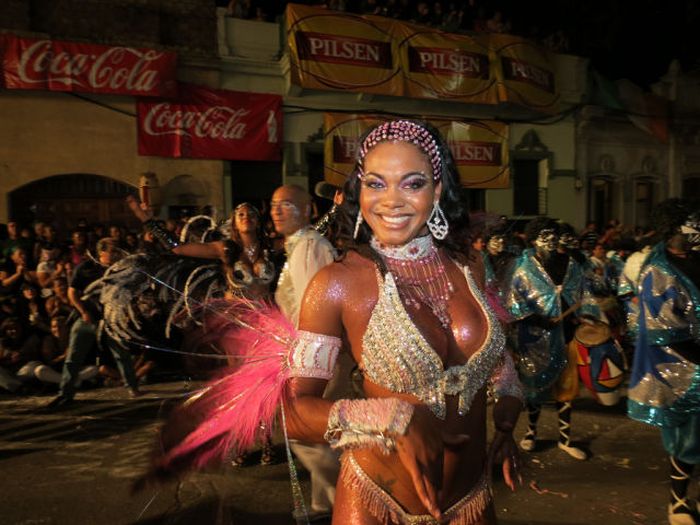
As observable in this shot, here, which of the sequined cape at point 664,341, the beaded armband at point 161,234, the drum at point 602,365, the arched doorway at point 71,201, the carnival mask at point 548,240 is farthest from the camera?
the arched doorway at point 71,201

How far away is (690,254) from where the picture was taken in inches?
142

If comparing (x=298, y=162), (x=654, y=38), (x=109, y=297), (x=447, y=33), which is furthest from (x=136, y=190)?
(x=654, y=38)

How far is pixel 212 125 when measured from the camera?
42.0 feet

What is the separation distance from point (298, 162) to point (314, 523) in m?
11.2

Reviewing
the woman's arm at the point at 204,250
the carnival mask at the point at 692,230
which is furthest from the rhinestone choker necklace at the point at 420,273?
the woman's arm at the point at 204,250

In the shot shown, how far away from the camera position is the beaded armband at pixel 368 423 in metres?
1.42

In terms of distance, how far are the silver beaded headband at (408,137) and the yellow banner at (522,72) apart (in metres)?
14.3

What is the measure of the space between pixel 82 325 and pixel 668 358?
19.8 ft

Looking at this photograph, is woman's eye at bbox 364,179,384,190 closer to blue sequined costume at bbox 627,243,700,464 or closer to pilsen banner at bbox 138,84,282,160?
blue sequined costume at bbox 627,243,700,464

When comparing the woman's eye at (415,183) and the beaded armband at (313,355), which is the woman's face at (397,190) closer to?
the woman's eye at (415,183)

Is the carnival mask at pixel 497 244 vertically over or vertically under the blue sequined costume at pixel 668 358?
over

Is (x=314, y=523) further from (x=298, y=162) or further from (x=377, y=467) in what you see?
(x=298, y=162)

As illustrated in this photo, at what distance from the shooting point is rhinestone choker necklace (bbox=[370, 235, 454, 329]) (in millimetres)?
1844

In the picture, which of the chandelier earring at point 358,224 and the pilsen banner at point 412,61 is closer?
the chandelier earring at point 358,224
